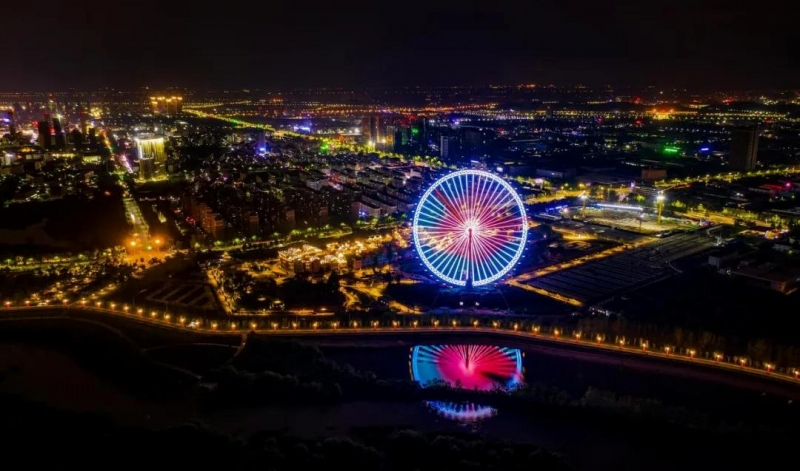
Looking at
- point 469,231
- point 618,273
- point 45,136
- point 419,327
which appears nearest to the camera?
point 419,327

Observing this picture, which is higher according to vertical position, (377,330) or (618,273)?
(618,273)

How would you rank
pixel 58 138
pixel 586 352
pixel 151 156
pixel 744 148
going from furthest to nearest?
1. pixel 58 138
2. pixel 151 156
3. pixel 744 148
4. pixel 586 352

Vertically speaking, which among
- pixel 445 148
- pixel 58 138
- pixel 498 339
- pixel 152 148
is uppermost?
pixel 58 138

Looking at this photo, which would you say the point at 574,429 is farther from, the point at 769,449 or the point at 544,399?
the point at 769,449

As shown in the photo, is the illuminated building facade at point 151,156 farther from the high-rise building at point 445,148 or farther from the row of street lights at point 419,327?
the row of street lights at point 419,327

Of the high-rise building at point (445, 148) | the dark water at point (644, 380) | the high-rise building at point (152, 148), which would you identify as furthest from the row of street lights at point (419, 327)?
the high-rise building at point (445, 148)

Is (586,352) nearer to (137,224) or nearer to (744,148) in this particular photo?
(137,224)

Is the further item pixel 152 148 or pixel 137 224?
pixel 152 148

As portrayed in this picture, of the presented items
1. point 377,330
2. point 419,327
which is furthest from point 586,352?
point 377,330

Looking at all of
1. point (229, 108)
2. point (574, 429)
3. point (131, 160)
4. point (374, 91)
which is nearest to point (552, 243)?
point (574, 429)
